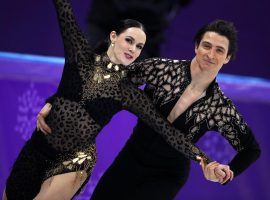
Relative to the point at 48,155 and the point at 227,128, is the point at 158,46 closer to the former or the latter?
the point at 227,128

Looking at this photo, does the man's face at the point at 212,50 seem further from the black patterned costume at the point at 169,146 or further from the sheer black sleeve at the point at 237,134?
the sheer black sleeve at the point at 237,134

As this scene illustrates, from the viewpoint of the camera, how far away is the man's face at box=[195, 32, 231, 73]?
363 centimetres

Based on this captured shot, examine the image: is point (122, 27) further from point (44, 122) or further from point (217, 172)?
point (217, 172)

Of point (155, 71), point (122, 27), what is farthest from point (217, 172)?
point (122, 27)

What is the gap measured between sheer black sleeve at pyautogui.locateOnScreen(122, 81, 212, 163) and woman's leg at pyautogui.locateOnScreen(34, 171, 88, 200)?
0.46 meters

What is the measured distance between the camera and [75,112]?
3449 mm

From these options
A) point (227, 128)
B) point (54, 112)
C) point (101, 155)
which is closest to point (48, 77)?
point (101, 155)

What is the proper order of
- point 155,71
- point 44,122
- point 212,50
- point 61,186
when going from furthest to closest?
point 155,71
point 212,50
point 44,122
point 61,186

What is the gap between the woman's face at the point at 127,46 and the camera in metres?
3.51

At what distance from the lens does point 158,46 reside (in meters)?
5.50

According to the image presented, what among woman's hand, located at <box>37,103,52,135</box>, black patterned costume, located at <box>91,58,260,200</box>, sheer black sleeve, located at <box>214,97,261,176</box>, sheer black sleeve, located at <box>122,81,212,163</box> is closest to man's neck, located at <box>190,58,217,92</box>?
black patterned costume, located at <box>91,58,260,200</box>

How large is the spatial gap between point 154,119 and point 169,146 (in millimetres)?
296

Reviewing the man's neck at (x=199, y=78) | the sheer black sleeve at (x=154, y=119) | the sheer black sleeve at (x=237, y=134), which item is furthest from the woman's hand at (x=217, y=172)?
the man's neck at (x=199, y=78)

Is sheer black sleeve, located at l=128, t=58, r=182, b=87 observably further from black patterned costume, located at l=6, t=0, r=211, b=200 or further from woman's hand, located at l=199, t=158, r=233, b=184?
woman's hand, located at l=199, t=158, r=233, b=184
